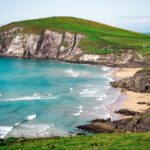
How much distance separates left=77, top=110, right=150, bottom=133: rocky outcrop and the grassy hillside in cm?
9031

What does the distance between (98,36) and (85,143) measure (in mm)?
142532

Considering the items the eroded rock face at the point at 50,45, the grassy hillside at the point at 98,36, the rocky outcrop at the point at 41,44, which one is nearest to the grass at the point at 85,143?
the grassy hillside at the point at 98,36

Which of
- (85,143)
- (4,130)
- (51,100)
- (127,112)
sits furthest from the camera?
(51,100)

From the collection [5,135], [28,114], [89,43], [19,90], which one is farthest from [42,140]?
[89,43]

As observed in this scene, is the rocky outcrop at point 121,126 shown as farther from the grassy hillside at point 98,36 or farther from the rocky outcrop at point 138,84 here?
the grassy hillside at point 98,36

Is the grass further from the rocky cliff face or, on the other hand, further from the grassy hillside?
the rocky cliff face

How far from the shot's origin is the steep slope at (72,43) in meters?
136

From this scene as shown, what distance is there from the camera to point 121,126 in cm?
4422

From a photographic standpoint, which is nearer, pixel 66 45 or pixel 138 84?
pixel 138 84

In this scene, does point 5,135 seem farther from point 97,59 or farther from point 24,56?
point 24,56

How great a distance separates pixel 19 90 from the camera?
76188 millimetres

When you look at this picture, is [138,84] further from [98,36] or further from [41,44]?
[41,44]

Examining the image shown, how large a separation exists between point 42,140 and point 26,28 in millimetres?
149538

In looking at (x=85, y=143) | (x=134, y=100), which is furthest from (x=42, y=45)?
(x=85, y=143)
